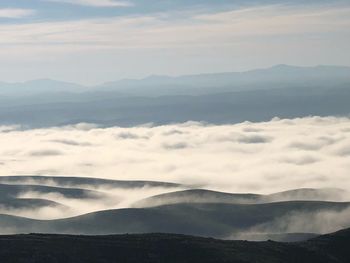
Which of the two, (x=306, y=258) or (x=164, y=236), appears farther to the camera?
(x=164, y=236)

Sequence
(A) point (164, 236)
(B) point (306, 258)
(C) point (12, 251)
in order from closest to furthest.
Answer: (C) point (12, 251), (B) point (306, 258), (A) point (164, 236)

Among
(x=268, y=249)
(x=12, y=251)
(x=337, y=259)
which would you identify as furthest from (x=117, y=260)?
(x=337, y=259)

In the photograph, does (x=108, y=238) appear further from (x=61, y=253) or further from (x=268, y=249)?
(x=268, y=249)

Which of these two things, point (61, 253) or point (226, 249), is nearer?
point (61, 253)

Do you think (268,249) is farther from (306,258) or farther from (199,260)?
(199,260)

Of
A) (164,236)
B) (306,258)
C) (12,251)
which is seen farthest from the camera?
(164,236)

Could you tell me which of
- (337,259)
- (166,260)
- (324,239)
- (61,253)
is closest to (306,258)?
(337,259)
